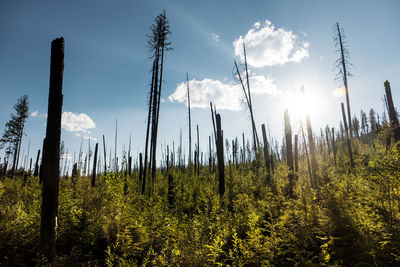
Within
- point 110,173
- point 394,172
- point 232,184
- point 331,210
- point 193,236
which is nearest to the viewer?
point 394,172

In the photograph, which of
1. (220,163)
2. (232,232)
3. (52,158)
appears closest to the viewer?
→ (52,158)

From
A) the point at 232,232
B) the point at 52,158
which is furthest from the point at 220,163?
the point at 52,158

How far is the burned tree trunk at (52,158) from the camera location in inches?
154

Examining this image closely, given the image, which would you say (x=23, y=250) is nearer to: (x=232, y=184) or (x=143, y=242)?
(x=143, y=242)

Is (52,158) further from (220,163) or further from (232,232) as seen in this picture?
(220,163)

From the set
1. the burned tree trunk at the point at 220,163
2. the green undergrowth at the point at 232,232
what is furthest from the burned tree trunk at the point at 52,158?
the burned tree trunk at the point at 220,163

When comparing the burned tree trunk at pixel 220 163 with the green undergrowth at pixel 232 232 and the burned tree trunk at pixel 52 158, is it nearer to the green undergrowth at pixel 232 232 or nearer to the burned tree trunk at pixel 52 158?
the green undergrowth at pixel 232 232

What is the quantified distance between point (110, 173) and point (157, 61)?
26.5 ft

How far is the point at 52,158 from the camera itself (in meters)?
4.10

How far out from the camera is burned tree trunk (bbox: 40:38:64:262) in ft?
12.8

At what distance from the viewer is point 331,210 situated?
4.56 m

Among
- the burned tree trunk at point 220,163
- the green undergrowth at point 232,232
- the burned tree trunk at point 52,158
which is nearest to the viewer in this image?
the green undergrowth at point 232,232

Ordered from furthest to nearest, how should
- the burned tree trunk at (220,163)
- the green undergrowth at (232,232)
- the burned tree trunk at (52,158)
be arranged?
the burned tree trunk at (220,163)
the burned tree trunk at (52,158)
the green undergrowth at (232,232)

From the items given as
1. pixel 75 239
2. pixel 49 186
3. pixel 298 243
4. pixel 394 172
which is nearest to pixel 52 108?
pixel 49 186
